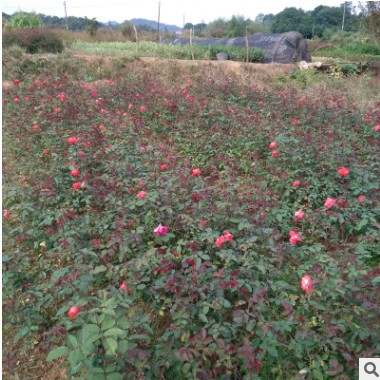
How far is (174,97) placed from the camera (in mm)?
5590

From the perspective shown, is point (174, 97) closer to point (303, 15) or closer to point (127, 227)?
point (127, 227)

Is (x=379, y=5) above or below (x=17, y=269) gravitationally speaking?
above

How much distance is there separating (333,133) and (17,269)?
3.57 m

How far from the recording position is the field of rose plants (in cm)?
161

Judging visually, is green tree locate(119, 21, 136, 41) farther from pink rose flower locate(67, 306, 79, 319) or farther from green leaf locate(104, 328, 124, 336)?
green leaf locate(104, 328, 124, 336)

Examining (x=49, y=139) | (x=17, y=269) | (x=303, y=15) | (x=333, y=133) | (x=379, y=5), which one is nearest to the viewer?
(x=17, y=269)

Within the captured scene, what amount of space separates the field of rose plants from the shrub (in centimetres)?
891

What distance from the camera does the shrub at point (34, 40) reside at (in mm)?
12273

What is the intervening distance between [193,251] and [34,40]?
12516 mm

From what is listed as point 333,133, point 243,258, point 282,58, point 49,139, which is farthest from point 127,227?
point 282,58

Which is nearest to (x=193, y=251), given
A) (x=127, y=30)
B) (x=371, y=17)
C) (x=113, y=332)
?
(x=113, y=332)

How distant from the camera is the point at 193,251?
2131 mm

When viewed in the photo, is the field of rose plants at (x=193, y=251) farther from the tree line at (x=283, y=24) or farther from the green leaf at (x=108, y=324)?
the tree line at (x=283, y=24)

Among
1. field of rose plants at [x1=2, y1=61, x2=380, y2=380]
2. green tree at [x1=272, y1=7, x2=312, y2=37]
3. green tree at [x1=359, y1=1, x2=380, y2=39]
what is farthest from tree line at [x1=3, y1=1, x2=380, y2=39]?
field of rose plants at [x1=2, y1=61, x2=380, y2=380]
